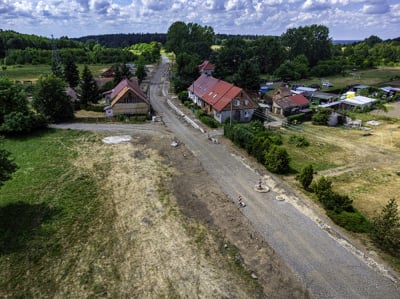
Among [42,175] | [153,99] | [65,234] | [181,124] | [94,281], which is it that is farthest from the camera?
[153,99]

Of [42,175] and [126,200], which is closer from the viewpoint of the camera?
[126,200]

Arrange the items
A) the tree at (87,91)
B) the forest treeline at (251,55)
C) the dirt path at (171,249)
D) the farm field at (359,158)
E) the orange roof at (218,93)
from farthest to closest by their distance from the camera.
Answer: the forest treeline at (251,55)
the tree at (87,91)
the orange roof at (218,93)
the farm field at (359,158)
the dirt path at (171,249)

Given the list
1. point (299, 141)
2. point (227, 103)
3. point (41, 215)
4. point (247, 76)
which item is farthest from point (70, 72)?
point (299, 141)

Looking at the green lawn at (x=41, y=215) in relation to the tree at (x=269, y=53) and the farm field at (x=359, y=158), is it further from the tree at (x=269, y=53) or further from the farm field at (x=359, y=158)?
the tree at (x=269, y=53)

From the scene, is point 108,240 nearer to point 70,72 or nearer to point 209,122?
point 209,122

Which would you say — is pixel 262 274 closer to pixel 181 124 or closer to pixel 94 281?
pixel 94 281

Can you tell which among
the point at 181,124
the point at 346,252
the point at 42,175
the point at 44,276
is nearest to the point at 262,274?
the point at 346,252

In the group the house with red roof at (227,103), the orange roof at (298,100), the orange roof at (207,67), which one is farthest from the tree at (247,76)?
the orange roof at (207,67)

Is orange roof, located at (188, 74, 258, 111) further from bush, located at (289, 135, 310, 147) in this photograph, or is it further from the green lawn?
the green lawn
